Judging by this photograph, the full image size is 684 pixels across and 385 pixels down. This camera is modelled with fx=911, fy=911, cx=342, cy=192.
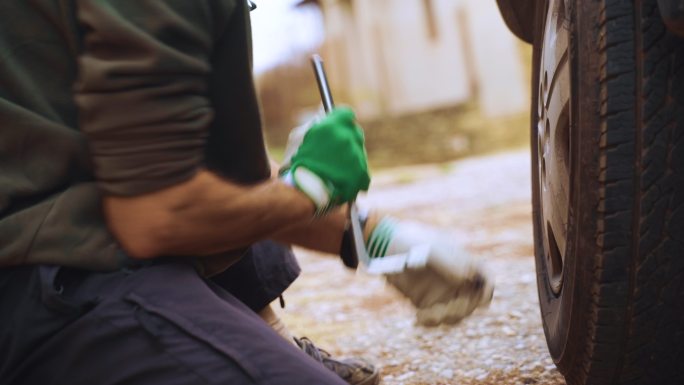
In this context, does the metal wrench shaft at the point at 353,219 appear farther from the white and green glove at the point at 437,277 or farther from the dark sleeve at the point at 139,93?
the dark sleeve at the point at 139,93

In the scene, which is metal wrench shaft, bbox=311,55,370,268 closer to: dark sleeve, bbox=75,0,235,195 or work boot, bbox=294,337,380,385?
dark sleeve, bbox=75,0,235,195

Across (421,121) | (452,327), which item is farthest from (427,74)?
(452,327)

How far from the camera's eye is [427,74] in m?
13.4

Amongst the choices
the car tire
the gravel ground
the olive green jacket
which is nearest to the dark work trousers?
the olive green jacket

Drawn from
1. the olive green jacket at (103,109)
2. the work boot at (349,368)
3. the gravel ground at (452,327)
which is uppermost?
the olive green jacket at (103,109)

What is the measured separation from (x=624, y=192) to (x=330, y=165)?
0.44 m

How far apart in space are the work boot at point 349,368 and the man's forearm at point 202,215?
0.75 m

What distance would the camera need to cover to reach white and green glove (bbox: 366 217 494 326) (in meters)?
1.54

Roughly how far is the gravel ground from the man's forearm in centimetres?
76

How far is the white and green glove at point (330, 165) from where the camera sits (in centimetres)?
138

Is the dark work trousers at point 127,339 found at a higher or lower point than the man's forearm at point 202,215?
lower

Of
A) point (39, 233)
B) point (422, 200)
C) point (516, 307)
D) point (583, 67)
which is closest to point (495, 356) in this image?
→ point (516, 307)

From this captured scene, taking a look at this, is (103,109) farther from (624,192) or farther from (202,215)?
(624,192)

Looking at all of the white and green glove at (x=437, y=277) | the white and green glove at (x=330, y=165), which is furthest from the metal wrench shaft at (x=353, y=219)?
the white and green glove at (x=330, y=165)
